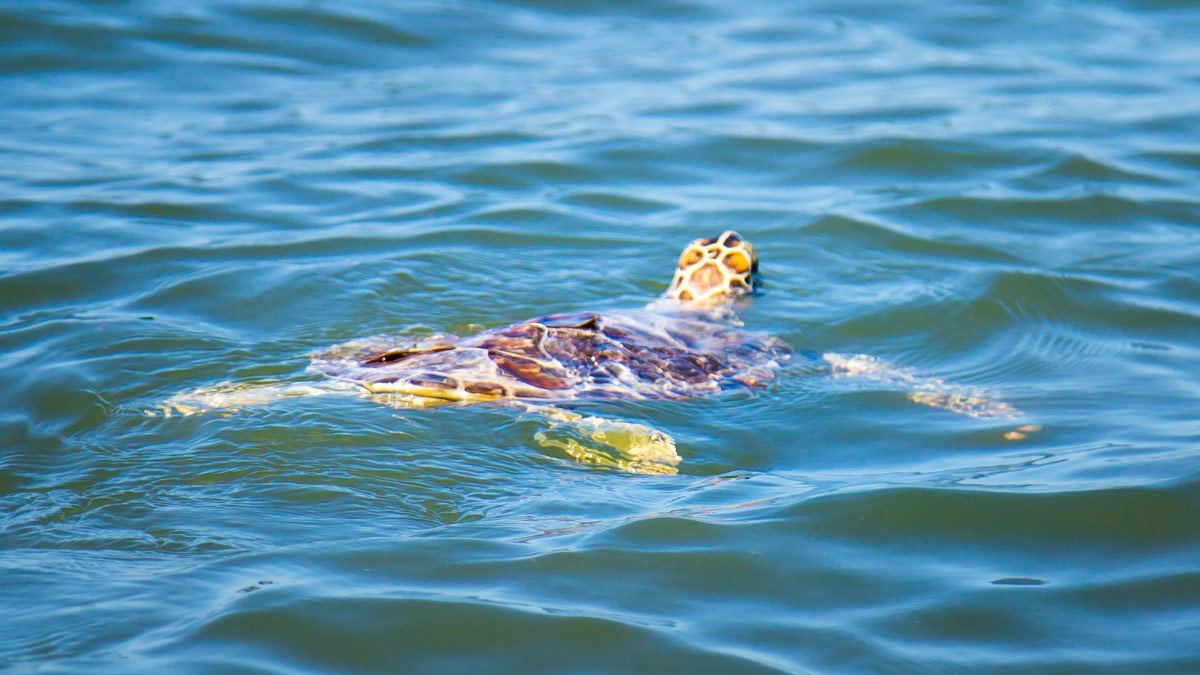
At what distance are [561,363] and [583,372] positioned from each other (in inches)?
4.9

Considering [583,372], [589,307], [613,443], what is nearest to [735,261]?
[589,307]

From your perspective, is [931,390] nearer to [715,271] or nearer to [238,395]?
[715,271]

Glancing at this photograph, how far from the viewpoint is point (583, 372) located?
5406 millimetres

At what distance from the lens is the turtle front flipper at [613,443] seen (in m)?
4.71

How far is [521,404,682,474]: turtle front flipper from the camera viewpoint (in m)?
4.71

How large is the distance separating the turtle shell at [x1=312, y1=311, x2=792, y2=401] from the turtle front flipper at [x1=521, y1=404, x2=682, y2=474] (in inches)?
13.3

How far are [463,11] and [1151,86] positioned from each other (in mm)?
8708

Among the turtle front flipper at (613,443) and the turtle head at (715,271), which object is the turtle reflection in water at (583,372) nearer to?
the turtle front flipper at (613,443)

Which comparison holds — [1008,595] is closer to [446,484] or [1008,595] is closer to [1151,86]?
[446,484]

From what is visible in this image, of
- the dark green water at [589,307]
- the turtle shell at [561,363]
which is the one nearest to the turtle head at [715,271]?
the dark green water at [589,307]

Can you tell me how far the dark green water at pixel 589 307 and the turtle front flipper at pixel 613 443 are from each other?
0.09 meters

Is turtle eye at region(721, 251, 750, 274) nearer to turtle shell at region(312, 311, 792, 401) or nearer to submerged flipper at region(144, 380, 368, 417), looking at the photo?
turtle shell at region(312, 311, 792, 401)

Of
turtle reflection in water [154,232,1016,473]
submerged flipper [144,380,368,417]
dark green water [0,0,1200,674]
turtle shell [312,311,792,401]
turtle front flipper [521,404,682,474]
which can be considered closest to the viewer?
dark green water [0,0,1200,674]

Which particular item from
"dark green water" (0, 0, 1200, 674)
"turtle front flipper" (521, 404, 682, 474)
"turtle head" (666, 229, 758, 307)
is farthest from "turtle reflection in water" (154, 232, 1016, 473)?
"turtle head" (666, 229, 758, 307)
